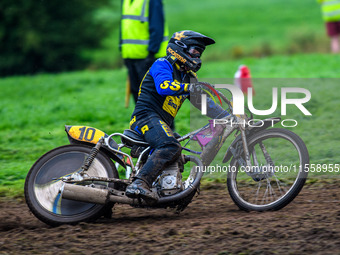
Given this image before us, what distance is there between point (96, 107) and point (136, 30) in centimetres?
290

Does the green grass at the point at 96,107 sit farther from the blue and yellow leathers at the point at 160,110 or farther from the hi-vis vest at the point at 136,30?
the blue and yellow leathers at the point at 160,110

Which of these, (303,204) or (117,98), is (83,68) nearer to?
(117,98)

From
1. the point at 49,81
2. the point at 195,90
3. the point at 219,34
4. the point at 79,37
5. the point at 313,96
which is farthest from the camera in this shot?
the point at 219,34

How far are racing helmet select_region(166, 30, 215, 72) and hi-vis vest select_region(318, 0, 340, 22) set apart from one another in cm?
1115

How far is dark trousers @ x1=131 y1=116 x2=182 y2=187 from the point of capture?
5711mm

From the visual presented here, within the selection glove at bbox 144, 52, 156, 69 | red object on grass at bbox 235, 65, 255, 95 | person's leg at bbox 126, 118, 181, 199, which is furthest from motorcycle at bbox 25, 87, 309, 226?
red object on grass at bbox 235, 65, 255, 95

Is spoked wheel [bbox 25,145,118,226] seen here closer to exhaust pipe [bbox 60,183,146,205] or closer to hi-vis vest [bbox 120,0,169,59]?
exhaust pipe [bbox 60,183,146,205]

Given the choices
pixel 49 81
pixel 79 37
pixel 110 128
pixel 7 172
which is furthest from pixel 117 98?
pixel 79 37

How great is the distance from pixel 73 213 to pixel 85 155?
1.93 ft

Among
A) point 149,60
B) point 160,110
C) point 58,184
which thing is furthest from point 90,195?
point 149,60

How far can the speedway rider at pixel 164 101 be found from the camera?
5691mm

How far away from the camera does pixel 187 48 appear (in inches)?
232

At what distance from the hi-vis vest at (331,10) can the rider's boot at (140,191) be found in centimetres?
1196

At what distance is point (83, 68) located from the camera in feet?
77.5
